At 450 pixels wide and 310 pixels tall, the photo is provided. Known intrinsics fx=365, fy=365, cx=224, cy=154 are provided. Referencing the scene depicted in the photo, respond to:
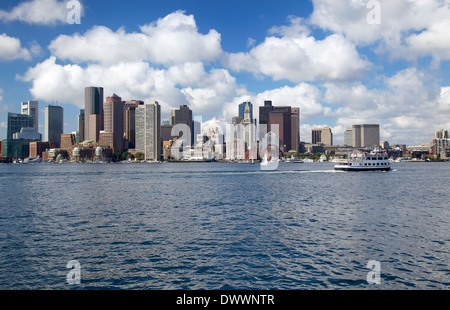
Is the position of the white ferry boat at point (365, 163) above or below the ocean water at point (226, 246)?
above

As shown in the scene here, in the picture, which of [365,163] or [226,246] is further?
[365,163]

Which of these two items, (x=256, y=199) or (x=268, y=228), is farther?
(x=256, y=199)

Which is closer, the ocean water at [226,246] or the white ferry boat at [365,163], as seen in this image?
the ocean water at [226,246]

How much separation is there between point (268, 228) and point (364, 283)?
15330 mm

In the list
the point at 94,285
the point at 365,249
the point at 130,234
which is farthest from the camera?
the point at 130,234

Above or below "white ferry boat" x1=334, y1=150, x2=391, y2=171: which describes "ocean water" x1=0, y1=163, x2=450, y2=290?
below

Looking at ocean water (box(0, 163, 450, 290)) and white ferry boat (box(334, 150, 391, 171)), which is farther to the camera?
white ferry boat (box(334, 150, 391, 171))

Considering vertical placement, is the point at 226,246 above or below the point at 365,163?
below
